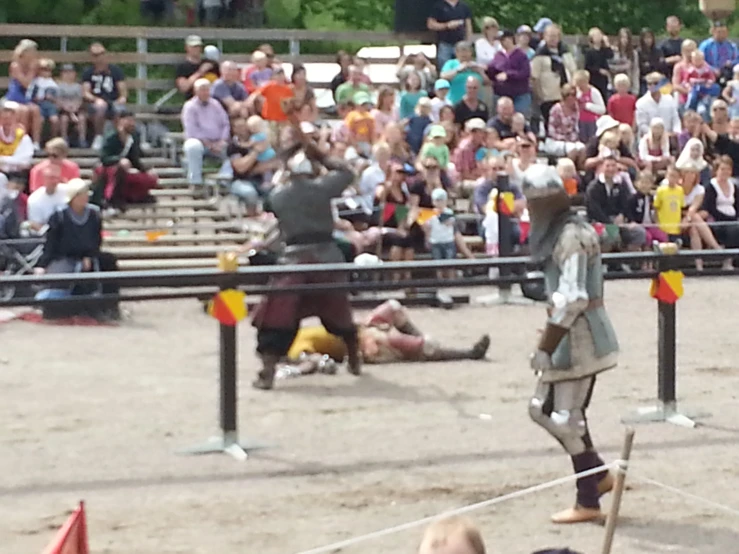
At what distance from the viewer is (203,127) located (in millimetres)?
20266

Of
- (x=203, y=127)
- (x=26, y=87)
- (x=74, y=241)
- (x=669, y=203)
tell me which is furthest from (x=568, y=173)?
(x=26, y=87)

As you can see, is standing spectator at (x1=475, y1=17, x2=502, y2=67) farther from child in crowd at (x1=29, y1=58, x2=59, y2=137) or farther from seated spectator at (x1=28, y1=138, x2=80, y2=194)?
seated spectator at (x1=28, y1=138, x2=80, y2=194)

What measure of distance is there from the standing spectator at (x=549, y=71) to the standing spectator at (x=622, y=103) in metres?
0.80

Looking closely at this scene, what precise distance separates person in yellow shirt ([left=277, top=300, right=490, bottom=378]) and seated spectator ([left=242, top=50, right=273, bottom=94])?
8.92 meters

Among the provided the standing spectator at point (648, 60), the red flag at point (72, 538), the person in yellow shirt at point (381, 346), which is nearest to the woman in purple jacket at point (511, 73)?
the standing spectator at point (648, 60)

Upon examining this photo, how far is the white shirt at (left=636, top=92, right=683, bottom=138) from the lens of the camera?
74.6ft

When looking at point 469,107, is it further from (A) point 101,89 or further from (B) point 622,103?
(A) point 101,89

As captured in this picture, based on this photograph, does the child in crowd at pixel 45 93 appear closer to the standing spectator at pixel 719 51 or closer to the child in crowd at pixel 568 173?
the child in crowd at pixel 568 173

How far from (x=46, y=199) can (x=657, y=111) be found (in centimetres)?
970

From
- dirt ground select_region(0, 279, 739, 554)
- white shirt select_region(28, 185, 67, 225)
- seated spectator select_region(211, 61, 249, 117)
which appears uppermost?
seated spectator select_region(211, 61, 249, 117)

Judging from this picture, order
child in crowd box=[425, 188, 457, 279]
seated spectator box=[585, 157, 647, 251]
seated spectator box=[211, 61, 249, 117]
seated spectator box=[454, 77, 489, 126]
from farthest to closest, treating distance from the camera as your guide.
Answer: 1. seated spectator box=[454, 77, 489, 126]
2. seated spectator box=[211, 61, 249, 117]
3. seated spectator box=[585, 157, 647, 251]
4. child in crowd box=[425, 188, 457, 279]

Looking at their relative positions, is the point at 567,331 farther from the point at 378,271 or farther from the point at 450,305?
the point at 450,305

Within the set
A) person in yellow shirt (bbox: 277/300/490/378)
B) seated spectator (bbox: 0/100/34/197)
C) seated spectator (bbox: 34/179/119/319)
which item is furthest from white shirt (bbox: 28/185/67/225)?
person in yellow shirt (bbox: 277/300/490/378)

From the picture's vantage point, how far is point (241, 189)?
19344 millimetres
